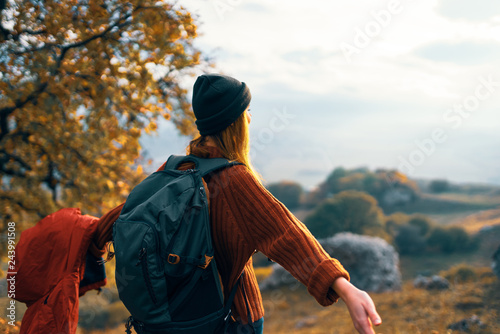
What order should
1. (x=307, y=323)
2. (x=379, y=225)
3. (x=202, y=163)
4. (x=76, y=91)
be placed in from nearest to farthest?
(x=202, y=163)
(x=76, y=91)
(x=307, y=323)
(x=379, y=225)

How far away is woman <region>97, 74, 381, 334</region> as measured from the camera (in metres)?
1.47

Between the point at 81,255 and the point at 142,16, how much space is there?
2.66 meters

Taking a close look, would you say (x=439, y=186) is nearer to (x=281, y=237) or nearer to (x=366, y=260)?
(x=366, y=260)

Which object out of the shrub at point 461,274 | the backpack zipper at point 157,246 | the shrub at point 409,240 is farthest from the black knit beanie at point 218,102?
the shrub at point 409,240

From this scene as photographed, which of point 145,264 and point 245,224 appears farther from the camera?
point 245,224

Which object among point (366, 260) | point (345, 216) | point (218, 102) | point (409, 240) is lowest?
point (409, 240)

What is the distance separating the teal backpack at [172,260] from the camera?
5.28ft

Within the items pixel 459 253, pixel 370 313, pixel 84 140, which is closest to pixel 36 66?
pixel 84 140

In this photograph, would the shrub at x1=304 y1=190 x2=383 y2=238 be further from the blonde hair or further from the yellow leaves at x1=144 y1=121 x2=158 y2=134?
the blonde hair

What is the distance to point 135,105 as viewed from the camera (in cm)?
430

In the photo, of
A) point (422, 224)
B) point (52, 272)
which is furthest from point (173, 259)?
point (422, 224)

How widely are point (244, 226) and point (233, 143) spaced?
1.44 feet

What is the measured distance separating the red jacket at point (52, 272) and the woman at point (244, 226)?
17 cm

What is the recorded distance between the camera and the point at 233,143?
1.90 metres
